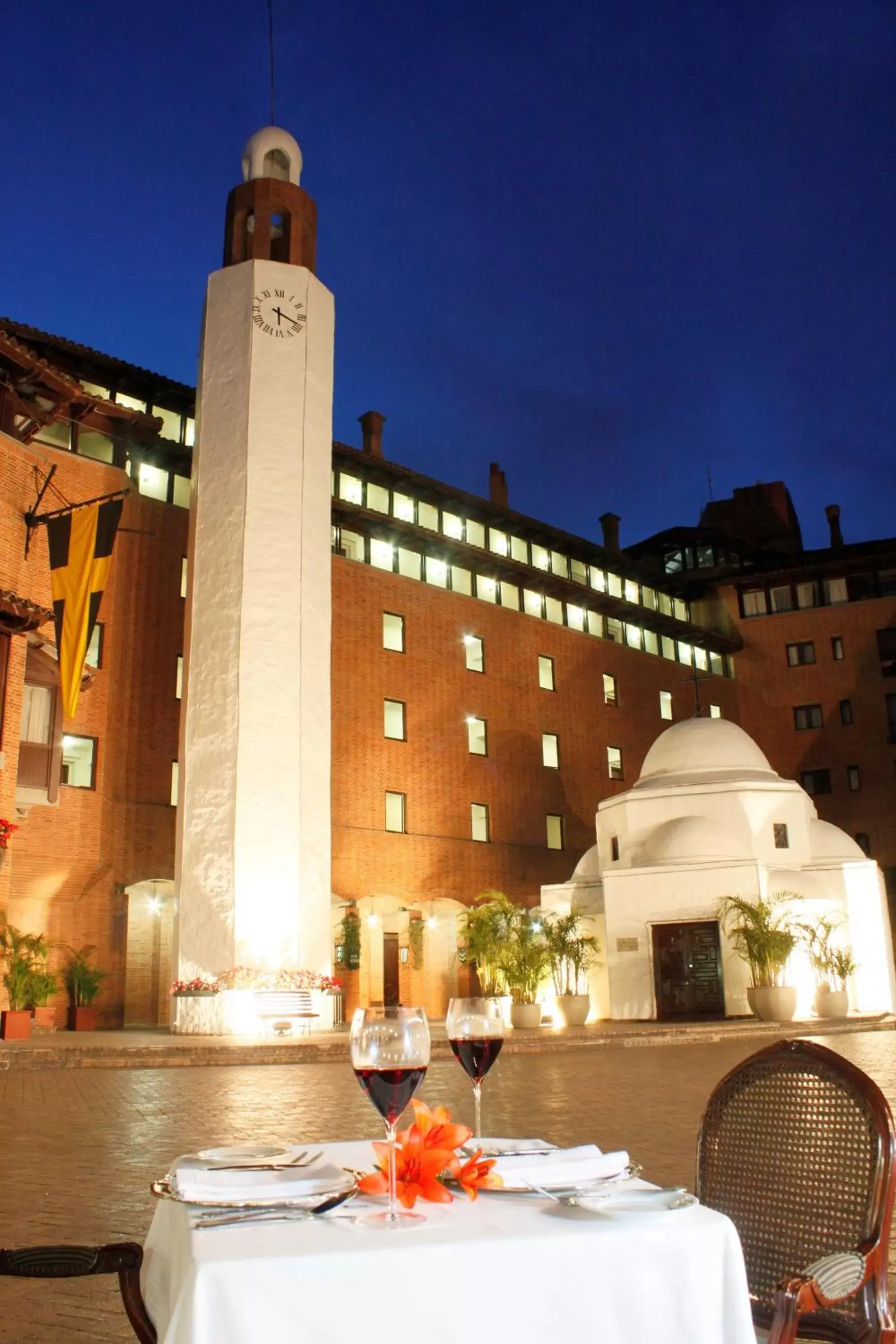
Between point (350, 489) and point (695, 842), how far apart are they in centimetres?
→ 1396

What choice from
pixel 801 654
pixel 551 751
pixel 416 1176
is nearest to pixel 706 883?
pixel 551 751

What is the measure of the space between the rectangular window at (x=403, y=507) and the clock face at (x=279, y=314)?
908 cm

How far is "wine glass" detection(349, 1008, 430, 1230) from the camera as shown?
2.21 meters

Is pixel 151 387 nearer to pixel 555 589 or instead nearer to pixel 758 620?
pixel 555 589

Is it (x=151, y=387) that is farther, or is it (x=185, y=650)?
(x=151, y=387)

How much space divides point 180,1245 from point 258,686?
22.9 m

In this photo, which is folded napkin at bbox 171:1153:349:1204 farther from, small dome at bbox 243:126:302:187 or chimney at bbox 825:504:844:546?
chimney at bbox 825:504:844:546

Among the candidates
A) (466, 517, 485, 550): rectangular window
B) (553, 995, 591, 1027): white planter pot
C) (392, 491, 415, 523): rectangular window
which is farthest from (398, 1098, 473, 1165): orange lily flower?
(466, 517, 485, 550): rectangular window

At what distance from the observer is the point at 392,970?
106 feet

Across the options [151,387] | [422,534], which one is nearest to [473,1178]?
[151,387]

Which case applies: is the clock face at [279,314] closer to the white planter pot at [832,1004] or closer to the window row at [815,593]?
the white planter pot at [832,1004]

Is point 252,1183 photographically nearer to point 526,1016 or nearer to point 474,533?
point 526,1016

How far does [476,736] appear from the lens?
119 feet

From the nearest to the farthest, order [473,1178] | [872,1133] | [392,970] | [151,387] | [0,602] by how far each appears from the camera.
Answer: [473,1178], [872,1133], [0,602], [151,387], [392,970]
